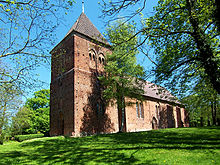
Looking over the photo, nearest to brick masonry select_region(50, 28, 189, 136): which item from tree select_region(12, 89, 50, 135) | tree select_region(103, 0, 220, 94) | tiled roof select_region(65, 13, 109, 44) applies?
tiled roof select_region(65, 13, 109, 44)

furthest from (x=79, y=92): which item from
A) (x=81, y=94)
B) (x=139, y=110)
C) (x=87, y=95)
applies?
(x=139, y=110)

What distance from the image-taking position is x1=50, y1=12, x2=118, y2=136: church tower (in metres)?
19.1

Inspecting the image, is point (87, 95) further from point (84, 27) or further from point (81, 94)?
point (84, 27)

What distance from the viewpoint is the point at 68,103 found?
64.7ft

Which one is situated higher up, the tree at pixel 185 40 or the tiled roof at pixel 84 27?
the tiled roof at pixel 84 27

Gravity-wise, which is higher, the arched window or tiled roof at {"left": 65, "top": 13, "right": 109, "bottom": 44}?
tiled roof at {"left": 65, "top": 13, "right": 109, "bottom": 44}

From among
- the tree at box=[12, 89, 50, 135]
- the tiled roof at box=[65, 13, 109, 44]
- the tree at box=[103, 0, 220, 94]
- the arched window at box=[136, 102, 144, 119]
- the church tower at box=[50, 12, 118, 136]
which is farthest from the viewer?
the tree at box=[12, 89, 50, 135]

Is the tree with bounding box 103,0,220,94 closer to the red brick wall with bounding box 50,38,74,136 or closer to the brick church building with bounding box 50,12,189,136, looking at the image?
the brick church building with bounding box 50,12,189,136

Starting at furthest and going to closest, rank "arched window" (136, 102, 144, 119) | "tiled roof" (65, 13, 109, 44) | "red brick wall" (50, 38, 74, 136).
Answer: "arched window" (136, 102, 144, 119)
"tiled roof" (65, 13, 109, 44)
"red brick wall" (50, 38, 74, 136)

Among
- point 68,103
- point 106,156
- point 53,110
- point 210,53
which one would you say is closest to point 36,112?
point 53,110

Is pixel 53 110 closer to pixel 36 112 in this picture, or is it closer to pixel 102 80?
pixel 102 80

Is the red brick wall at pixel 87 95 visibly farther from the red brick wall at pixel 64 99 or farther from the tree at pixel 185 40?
the tree at pixel 185 40

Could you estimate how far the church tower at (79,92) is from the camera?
1911 cm

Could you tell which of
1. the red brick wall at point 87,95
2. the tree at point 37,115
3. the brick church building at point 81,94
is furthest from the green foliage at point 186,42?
the tree at point 37,115
